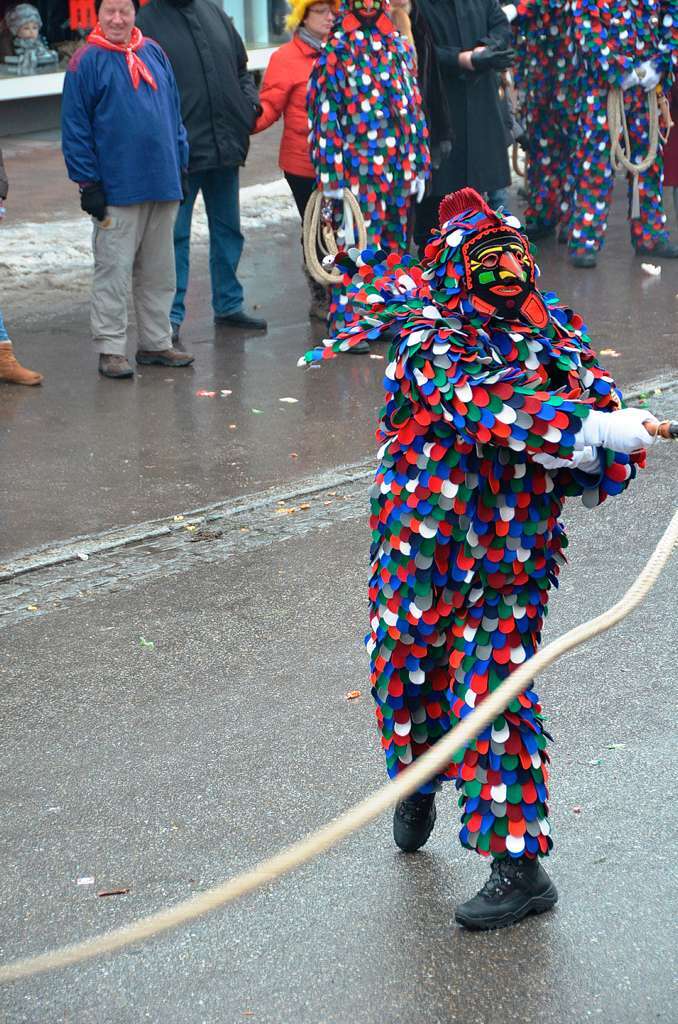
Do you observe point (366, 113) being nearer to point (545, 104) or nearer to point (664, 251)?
point (545, 104)

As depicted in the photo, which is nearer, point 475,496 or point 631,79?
point 475,496

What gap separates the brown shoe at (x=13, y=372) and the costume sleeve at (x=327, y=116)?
6.17 ft

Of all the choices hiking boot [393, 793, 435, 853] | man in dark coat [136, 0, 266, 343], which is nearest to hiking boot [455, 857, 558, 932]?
hiking boot [393, 793, 435, 853]

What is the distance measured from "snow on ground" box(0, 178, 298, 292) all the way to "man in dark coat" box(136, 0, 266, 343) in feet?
5.37

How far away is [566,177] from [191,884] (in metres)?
8.73

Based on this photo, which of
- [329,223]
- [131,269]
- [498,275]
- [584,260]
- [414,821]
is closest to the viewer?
[498,275]

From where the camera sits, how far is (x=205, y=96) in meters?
8.29

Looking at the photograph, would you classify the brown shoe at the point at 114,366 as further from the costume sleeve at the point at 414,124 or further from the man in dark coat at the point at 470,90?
the man in dark coat at the point at 470,90

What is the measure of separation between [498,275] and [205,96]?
550 centimetres

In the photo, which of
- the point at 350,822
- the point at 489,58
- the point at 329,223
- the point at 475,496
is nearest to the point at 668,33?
the point at 489,58

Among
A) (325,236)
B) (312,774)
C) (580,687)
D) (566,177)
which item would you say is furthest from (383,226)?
(312,774)

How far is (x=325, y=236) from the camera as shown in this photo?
8.23 meters

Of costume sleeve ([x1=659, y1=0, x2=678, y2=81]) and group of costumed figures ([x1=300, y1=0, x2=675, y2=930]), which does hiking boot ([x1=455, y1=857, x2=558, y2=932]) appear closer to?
group of costumed figures ([x1=300, y1=0, x2=675, y2=930])

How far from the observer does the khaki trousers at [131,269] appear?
7684 millimetres
